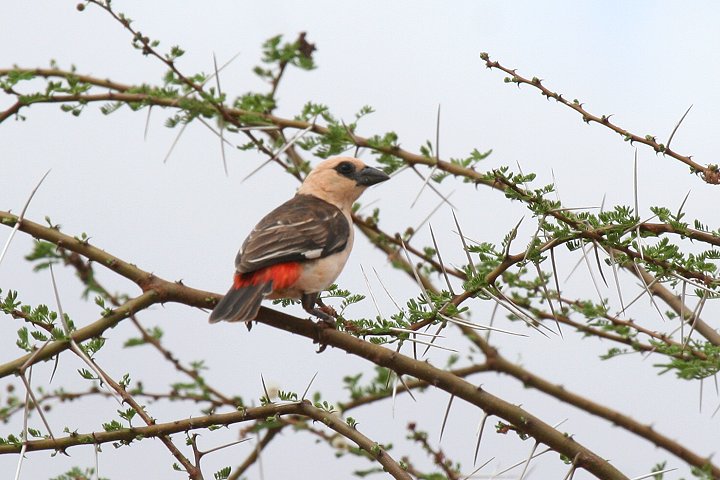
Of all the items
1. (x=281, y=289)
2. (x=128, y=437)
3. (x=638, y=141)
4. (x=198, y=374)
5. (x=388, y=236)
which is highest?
(x=388, y=236)

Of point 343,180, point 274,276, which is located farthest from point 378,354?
point 343,180

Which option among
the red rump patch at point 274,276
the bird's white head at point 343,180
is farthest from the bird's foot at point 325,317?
the bird's white head at point 343,180

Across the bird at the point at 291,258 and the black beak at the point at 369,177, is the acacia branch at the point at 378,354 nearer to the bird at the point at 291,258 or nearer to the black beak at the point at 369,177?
the bird at the point at 291,258

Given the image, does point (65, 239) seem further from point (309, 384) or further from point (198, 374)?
point (198, 374)

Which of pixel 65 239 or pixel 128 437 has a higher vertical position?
pixel 65 239

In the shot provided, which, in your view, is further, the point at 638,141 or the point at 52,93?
the point at 52,93

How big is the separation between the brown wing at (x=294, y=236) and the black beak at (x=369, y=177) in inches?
18.6

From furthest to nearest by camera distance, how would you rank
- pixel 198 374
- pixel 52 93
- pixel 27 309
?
1. pixel 198 374
2. pixel 52 93
3. pixel 27 309

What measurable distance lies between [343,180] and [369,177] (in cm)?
17

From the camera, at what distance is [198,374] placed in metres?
6.19

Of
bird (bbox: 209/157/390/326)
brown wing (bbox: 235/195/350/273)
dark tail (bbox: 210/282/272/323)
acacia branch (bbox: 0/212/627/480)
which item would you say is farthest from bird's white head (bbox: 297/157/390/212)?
acacia branch (bbox: 0/212/627/480)

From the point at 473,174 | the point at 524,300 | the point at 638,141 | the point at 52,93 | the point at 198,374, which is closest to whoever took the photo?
the point at 638,141

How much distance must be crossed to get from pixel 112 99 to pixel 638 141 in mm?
2768

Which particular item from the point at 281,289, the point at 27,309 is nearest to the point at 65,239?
the point at 27,309
